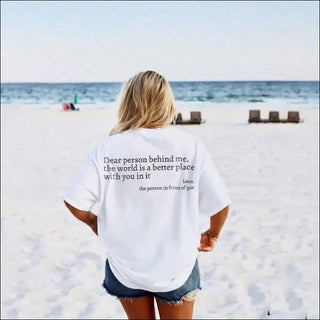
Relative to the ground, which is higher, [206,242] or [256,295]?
[206,242]

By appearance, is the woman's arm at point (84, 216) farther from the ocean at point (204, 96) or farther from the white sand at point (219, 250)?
the ocean at point (204, 96)

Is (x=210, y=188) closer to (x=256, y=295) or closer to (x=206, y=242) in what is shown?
(x=206, y=242)

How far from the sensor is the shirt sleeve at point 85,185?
1988 mm

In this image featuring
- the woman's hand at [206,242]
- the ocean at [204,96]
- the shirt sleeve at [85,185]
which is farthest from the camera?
the ocean at [204,96]

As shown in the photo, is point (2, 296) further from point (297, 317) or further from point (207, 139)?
point (207, 139)

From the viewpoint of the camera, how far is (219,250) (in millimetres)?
5207

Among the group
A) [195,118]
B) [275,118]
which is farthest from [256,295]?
[275,118]

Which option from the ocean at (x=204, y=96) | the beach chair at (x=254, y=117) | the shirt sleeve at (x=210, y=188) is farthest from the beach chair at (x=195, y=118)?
the ocean at (x=204, y=96)

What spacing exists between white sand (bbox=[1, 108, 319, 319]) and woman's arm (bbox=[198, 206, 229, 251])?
180cm

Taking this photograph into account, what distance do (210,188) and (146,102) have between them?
42 cm

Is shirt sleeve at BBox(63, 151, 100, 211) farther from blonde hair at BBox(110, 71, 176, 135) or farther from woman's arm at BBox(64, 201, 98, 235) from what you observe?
blonde hair at BBox(110, 71, 176, 135)

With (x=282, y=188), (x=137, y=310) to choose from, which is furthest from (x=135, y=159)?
(x=282, y=188)

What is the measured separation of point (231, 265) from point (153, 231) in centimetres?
293

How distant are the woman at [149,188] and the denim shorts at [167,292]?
53 mm
